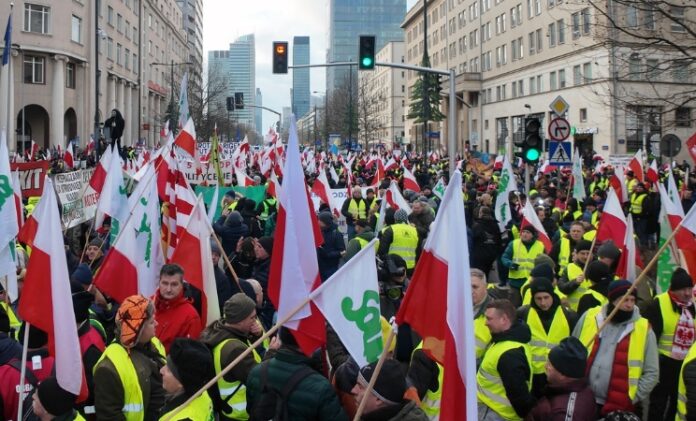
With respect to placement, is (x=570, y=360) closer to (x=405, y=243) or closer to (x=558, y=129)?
(x=405, y=243)

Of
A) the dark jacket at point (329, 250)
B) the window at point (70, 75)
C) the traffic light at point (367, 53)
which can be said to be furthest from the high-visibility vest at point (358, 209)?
the window at point (70, 75)

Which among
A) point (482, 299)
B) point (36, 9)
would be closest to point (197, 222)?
point (482, 299)

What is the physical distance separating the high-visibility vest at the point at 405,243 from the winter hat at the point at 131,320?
508cm

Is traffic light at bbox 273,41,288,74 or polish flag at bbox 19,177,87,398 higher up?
traffic light at bbox 273,41,288,74

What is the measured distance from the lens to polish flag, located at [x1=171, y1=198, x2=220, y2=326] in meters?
→ 6.02

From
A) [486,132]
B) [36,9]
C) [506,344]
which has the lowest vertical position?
[506,344]

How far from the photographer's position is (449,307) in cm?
358

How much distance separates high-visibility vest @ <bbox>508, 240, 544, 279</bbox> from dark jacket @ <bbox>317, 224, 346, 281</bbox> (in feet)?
8.05

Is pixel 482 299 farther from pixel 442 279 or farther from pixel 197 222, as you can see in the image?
pixel 197 222

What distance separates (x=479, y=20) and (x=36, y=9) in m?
43.5

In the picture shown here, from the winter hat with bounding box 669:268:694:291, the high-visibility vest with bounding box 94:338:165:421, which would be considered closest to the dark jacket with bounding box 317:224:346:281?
the winter hat with bounding box 669:268:694:291

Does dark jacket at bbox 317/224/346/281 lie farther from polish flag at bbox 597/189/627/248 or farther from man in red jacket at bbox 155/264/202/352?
man in red jacket at bbox 155/264/202/352

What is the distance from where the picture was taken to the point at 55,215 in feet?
15.8

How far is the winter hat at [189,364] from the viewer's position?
3.93 meters
